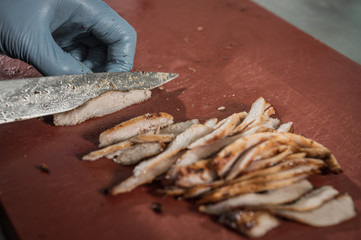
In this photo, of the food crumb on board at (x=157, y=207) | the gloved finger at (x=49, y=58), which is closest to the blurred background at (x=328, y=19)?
the gloved finger at (x=49, y=58)

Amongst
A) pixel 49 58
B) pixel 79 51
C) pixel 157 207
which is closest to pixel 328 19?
pixel 79 51

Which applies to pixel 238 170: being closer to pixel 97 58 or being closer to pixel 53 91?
pixel 53 91

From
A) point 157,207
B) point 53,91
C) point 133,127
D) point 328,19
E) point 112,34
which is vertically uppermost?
point 328,19

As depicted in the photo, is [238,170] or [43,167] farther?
[43,167]

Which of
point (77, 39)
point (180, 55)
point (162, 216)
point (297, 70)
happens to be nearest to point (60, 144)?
point (162, 216)

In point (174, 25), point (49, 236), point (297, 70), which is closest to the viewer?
point (49, 236)

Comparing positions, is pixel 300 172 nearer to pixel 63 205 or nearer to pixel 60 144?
pixel 63 205
